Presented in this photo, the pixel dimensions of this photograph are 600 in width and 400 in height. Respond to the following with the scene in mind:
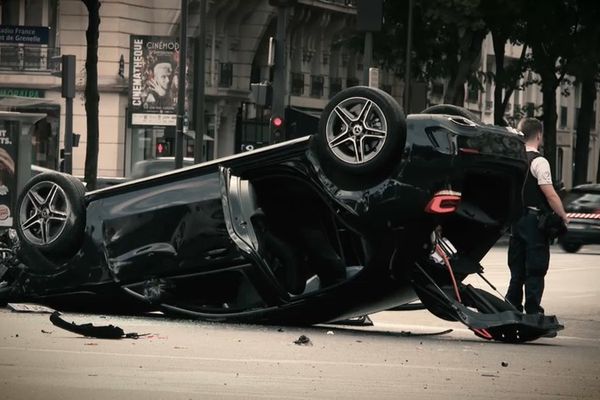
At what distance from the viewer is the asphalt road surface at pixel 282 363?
900cm

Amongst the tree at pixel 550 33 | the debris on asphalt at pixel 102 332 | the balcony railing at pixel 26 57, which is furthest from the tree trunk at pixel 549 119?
the debris on asphalt at pixel 102 332

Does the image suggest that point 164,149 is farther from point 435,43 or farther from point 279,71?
point 279,71

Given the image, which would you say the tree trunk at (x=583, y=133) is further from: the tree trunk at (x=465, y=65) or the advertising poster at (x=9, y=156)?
the advertising poster at (x=9, y=156)

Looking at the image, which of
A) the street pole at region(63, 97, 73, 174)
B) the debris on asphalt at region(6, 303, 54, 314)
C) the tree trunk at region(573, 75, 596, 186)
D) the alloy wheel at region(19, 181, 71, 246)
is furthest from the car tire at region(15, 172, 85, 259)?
the tree trunk at region(573, 75, 596, 186)

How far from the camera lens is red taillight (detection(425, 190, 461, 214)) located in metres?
12.2

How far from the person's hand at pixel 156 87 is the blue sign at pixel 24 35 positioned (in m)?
3.26

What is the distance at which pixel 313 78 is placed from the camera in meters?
59.3

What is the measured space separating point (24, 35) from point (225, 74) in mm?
21993

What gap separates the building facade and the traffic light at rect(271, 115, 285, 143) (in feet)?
37.6

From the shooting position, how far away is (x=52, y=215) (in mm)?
13617

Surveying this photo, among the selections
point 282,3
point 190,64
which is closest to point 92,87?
point 190,64

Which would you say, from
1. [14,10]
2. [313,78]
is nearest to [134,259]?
[14,10]

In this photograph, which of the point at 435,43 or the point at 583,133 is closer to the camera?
the point at 435,43

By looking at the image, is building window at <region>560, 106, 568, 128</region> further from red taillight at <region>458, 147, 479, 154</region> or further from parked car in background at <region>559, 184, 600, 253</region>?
red taillight at <region>458, 147, 479, 154</region>
